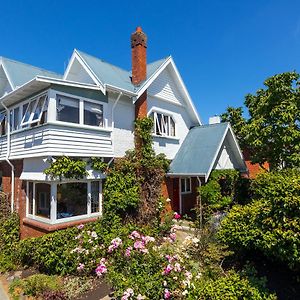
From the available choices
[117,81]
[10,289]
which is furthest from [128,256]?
[117,81]

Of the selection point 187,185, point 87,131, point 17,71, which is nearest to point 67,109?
point 87,131

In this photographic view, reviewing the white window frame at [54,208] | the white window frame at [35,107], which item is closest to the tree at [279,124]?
the white window frame at [54,208]

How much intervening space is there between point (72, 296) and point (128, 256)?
2.32 meters

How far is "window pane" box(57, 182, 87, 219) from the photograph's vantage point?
1166 centimetres

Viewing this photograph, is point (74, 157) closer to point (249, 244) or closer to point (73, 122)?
point (73, 122)

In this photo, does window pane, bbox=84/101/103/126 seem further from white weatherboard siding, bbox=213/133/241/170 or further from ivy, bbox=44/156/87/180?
white weatherboard siding, bbox=213/133/241/170

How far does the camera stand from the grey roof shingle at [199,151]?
15.2 m

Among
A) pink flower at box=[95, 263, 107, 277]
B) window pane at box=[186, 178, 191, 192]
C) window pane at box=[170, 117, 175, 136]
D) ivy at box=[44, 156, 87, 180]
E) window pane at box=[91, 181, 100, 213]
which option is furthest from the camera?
Answer: window pane at box=[186, 178, 191, 192]

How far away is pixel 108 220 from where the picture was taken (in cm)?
1244

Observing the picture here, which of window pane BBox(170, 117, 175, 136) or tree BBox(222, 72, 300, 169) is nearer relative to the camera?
tree BBox(222, 72, 300, 169)

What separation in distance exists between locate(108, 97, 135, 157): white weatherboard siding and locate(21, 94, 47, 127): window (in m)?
3.33

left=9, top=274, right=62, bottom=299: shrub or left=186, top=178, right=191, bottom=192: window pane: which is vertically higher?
left=186, top=178, right=191, bottom=192: window pane

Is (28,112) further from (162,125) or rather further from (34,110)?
(162,125)

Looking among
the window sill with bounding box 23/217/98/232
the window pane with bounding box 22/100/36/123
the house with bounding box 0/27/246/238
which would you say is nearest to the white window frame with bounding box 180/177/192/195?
the house with bounding box 0/27/246/238
